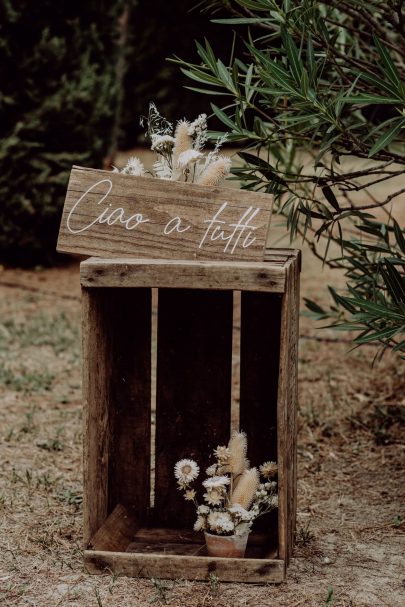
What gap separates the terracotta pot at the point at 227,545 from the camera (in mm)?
2605

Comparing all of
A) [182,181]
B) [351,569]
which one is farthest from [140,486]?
[182,181]

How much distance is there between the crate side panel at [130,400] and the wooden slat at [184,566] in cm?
32

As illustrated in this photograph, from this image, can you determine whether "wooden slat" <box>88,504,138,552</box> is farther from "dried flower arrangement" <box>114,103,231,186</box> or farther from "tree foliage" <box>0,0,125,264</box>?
"tree foliage" <box>0,0,125,264</box>

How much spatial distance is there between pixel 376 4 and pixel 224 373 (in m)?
1.27

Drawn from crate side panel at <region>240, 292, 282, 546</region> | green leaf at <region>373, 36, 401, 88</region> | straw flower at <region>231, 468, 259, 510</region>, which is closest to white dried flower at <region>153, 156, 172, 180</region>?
crate side panel at <region>240, 292, 282, 546</region>

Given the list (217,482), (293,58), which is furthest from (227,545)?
(293,58)

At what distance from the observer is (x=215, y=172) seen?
8.51ft

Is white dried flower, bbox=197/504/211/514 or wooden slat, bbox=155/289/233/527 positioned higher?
wooden slat, bbox=155/289/233/527

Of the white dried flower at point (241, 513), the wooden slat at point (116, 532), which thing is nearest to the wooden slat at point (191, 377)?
the wooden slat at point (116, 532)

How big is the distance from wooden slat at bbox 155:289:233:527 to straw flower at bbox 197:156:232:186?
1.30ft

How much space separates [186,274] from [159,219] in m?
0.21

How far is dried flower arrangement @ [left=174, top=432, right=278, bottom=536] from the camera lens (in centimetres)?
260

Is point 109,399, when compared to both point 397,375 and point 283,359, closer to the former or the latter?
point 283,359

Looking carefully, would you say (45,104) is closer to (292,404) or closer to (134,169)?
(134,169)
